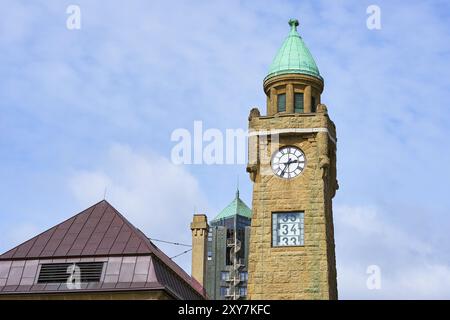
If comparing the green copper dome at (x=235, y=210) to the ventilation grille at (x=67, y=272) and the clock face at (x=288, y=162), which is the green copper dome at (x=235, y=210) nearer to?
the clock face at (x=288, y=162)

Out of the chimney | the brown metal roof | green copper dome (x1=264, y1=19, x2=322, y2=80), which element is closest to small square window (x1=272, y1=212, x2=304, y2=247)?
the brown metal roof

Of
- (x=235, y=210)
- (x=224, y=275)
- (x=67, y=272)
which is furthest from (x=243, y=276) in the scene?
(x=67, y=272)

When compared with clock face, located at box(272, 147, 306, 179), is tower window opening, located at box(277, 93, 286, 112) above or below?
above

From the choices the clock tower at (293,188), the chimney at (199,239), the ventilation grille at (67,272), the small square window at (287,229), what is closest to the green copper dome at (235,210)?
the chimney at (199,239)

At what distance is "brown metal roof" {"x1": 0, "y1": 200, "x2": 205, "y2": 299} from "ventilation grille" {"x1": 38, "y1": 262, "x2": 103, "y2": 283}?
249 mm

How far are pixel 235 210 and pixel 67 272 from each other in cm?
9405

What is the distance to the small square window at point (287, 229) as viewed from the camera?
4509 centimetres

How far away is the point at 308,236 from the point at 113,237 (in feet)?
36.7

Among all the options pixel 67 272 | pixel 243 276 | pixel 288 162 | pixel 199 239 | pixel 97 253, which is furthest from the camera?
pixel 243 276

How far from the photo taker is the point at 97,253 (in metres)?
36.8

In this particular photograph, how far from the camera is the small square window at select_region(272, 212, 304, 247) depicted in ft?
148

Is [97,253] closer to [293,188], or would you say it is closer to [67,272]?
[67,272]

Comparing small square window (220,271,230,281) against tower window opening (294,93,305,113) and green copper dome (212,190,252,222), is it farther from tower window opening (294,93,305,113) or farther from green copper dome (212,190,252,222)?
tower window opening (294,93,305,113)
